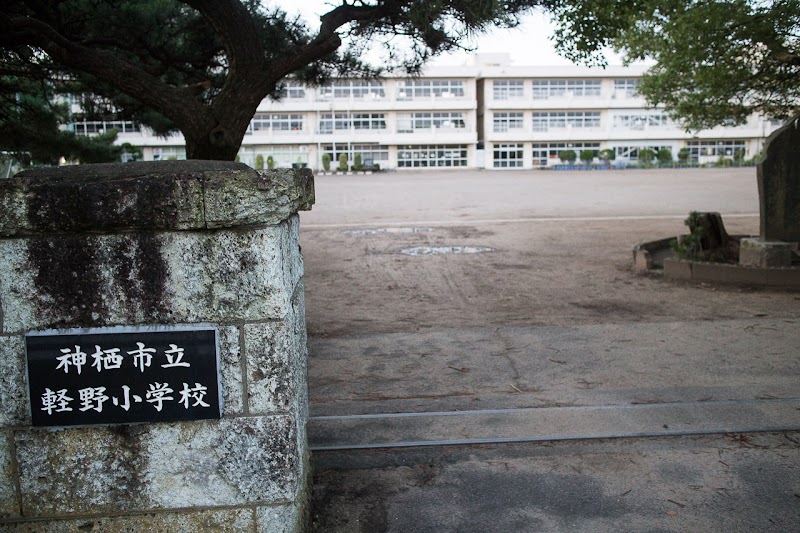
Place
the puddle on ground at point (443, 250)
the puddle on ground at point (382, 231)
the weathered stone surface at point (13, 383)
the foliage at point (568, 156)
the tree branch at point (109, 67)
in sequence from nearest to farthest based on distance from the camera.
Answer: the weathered stone surface at point (13, 383), the tree branch at point (109, 67), the puddle on ground at point (443, 250), the puddle on ground at point (382, 231), the foliage at point (568, 156)

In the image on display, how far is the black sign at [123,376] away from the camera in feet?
7.60

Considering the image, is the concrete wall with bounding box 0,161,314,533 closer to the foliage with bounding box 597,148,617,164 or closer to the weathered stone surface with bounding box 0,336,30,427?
the weathered stone surface with bounding box 0,336,30,427

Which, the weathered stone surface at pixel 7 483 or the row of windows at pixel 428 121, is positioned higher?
the row of windows at pixel 428 121

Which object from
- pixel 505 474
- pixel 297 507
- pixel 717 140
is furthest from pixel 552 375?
pixel 717 140

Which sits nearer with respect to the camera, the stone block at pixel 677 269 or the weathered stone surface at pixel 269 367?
the weathered stone surface at pixel 269 367

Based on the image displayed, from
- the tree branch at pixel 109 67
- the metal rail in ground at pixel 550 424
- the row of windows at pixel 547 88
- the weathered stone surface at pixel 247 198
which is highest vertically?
the row of windows at pixel 547 88

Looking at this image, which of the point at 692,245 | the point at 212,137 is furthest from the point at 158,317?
the point at 692,245

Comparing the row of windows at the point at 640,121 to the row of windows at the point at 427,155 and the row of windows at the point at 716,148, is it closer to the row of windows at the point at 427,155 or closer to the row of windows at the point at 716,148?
the row of windows at the point at 716,148

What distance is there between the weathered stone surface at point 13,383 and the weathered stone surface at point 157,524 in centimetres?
36

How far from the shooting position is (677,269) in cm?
861

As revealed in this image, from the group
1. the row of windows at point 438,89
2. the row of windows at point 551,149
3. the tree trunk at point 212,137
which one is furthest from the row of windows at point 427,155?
the tree trunk at point 212,137

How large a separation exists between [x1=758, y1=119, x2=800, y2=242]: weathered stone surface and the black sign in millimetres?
7797

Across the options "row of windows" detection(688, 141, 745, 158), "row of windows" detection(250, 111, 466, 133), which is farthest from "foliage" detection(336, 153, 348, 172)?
"row of windows" detection(688, 141, 745, 158)

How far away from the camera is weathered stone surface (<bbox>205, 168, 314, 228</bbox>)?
2238 mm
